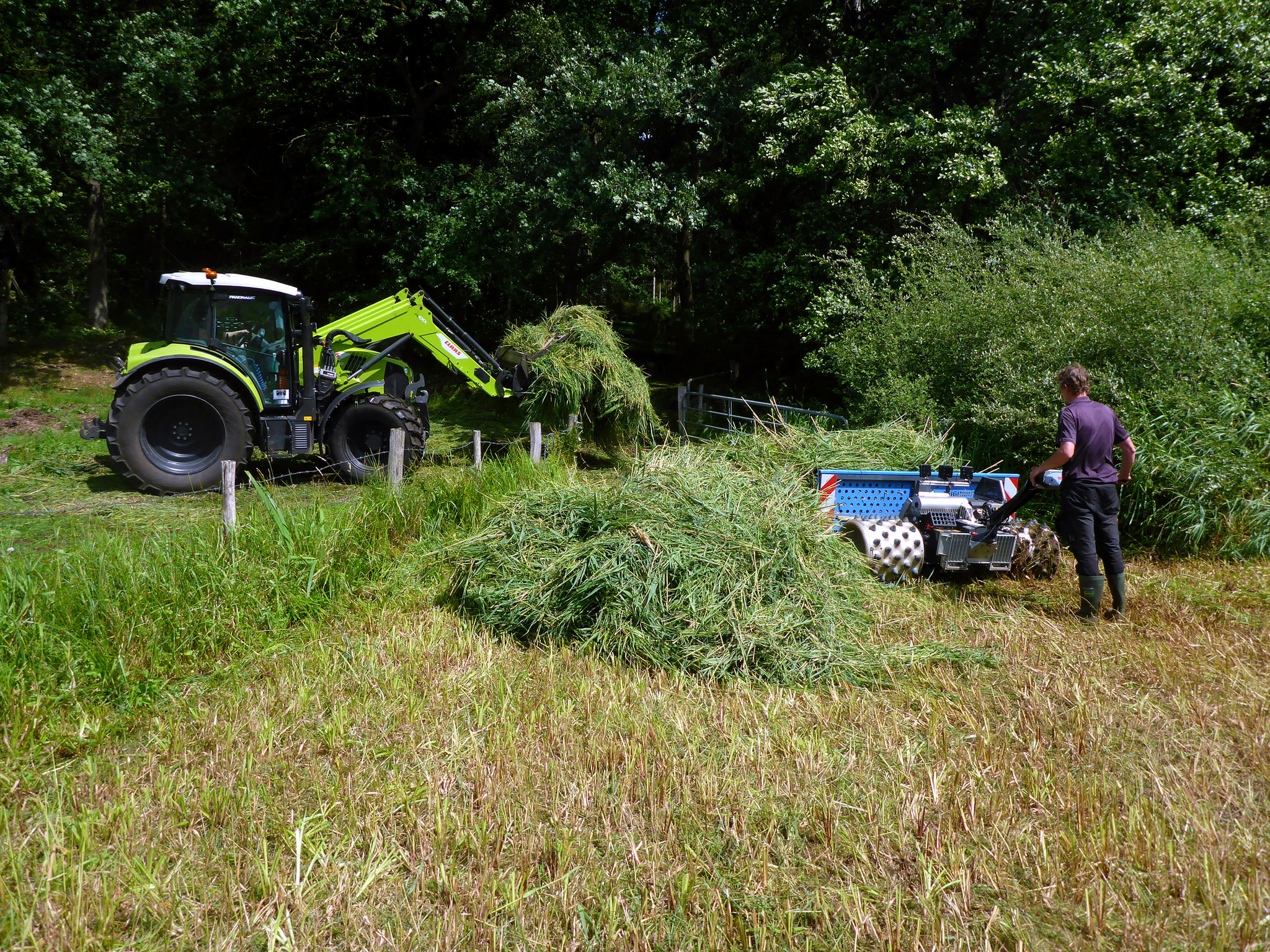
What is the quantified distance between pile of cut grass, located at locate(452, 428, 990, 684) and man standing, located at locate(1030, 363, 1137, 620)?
1331mm

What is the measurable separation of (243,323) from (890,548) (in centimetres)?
786

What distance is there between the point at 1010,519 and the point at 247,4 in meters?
16.0

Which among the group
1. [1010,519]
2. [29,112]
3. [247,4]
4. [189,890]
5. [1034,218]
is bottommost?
[189,890]

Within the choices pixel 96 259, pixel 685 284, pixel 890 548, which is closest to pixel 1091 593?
pixel 890 548

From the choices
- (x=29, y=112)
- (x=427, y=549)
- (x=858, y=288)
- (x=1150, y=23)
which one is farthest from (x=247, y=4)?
(x=1150, y=23)

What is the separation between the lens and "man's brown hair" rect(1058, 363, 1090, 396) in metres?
6.03

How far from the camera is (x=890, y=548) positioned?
21.3ft

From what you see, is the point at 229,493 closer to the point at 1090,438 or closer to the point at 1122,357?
the point at 1090,438

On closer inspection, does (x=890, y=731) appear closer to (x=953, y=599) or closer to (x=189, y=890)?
(x=953, y=599)

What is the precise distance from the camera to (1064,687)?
4.73 meters

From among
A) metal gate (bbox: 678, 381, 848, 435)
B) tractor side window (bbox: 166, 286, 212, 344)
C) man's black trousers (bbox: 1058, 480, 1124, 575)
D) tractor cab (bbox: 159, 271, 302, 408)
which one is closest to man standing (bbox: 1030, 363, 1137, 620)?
man's black trousers (bbox: 1058, 480, 1124, 575)

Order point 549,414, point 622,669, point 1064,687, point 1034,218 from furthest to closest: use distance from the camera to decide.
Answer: point 1034,218, point 549,414, point 622,669, point 1064,687

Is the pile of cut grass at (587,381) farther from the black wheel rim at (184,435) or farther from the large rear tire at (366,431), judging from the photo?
the black wheel rim at (184,435)

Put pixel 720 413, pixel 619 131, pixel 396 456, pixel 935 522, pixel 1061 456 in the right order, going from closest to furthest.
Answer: pixel 1061 456 → pixel 935 522 → pixel 396 456 → pixel 720 413 → pixel 619 131
